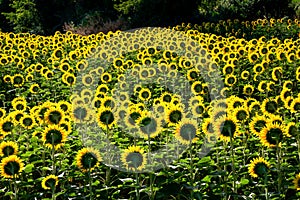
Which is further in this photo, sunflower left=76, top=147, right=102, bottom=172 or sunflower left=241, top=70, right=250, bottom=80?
sunflower left=241, top=70, right=250, bottom=80

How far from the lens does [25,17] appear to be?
20875 millimetres

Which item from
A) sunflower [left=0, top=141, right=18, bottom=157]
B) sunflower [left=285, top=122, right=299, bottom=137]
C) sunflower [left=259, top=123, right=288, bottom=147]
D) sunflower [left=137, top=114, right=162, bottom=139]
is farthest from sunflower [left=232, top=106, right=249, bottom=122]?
sunflower [left=0, top=141, right=18, bottom=157]

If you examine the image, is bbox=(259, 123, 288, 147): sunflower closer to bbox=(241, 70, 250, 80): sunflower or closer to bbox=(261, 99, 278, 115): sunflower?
bbox=(261, 99, 278, 115): sunflower

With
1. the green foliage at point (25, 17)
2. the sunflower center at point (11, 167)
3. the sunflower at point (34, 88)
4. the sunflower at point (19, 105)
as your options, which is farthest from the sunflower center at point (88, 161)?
the green foliage at point (25, 17)

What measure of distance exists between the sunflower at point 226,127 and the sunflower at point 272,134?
0.80 ft

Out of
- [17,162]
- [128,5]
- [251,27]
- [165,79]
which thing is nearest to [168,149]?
[17,162]

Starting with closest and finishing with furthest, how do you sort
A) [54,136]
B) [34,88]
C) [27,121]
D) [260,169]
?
[260,169]
[54,136]
[27,121]
[34,88]

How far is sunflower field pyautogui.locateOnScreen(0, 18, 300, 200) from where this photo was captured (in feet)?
12.5

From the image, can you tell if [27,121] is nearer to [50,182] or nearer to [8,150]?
[8,150]

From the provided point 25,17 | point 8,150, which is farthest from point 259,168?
point 25,17

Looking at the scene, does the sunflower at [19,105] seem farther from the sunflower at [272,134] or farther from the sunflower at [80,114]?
the sunflower at [272,134]

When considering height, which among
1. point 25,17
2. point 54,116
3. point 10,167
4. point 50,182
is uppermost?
point 25,17

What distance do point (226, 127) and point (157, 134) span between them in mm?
808

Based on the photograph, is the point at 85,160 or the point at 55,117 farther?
the point at 55,117
